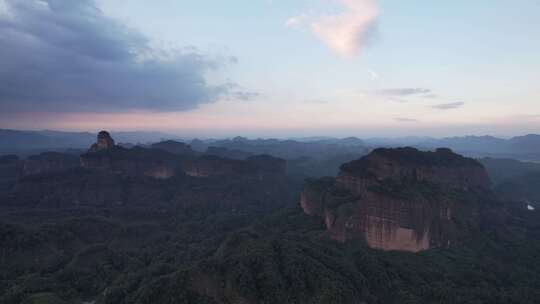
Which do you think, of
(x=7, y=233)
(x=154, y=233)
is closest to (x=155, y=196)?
(x=154, y=233)

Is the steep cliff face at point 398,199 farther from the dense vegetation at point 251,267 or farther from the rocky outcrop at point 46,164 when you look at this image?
the rocky outcrop at point 46,164

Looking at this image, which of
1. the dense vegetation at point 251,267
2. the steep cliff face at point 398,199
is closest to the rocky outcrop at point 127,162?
the dense vegetation at point 251,267

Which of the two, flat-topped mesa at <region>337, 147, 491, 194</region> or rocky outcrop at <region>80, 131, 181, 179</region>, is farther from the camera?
rocky outcrop at <region>80, 131, 181, 179</region>

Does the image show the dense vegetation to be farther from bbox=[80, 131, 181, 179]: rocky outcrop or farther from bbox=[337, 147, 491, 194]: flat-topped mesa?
bbox=[80, 131, 181, 179]: rocky outcrop

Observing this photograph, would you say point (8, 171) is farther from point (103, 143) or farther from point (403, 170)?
point (403, 170)

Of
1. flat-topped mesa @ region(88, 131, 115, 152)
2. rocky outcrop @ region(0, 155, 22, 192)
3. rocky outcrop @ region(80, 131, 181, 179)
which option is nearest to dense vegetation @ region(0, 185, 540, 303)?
rocky outcrop @ region(80, 131, 181, 179)

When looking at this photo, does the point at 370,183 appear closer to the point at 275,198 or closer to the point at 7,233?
the point at 275,198

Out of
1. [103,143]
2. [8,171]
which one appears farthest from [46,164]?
[103,143]

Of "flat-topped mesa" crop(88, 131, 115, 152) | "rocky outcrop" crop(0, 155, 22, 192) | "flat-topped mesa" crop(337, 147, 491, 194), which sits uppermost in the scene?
"flat-topped mesa" crop(88, 131, 115, 152)
